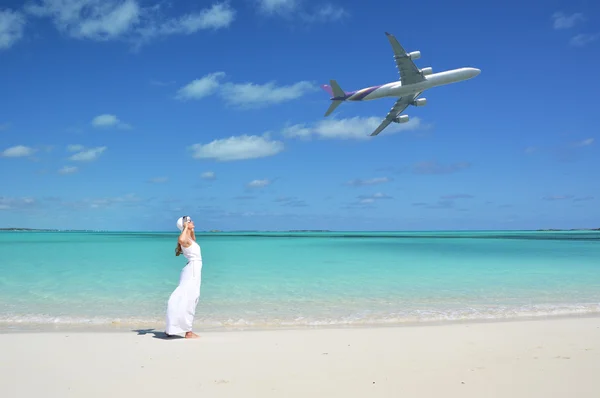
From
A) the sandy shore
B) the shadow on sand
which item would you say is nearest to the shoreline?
the shadow on sand

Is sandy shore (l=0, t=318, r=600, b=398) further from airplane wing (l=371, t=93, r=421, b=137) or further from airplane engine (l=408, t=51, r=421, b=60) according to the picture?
airplane wing (l=371, t=93, r=421, b=137)

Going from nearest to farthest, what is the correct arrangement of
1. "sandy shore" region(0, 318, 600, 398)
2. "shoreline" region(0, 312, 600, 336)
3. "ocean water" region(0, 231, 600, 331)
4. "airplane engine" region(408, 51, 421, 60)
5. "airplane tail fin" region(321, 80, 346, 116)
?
"sandy shore" region(0, 318, 600, 398) → "shoreline" region(0, 312, 600, 336) → "ocean water" region(0, 231, 600, 331) → "airplane engine" region(408, 51, 421, 60) → "airplane tail fin" region(321, 80, 346, 116)

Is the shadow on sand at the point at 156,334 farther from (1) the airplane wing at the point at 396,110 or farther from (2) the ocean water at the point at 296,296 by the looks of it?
(1) the airplane wing at the point at 396,110

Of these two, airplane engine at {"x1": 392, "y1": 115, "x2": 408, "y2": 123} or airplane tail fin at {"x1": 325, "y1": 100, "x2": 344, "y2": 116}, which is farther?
airplane engine at {"x1": 392, "y1": 115, "x2": 408, "y2": 123}

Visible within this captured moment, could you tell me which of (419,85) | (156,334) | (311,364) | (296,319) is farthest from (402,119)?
(311,364)

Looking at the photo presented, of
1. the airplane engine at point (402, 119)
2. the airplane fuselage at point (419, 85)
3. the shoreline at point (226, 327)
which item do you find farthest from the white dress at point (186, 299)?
the airplane engine at point (402, 119)

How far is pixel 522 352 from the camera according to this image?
6.38m

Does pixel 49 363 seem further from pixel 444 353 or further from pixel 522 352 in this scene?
pixel 522 352

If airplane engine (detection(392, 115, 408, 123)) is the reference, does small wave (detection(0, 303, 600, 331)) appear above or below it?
below

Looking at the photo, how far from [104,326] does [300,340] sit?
457cm

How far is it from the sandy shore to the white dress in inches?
14.4

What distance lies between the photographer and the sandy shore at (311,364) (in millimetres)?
4855

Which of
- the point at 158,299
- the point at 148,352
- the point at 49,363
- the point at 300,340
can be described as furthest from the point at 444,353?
the point at 158,299

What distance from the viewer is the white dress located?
24.9 ft
